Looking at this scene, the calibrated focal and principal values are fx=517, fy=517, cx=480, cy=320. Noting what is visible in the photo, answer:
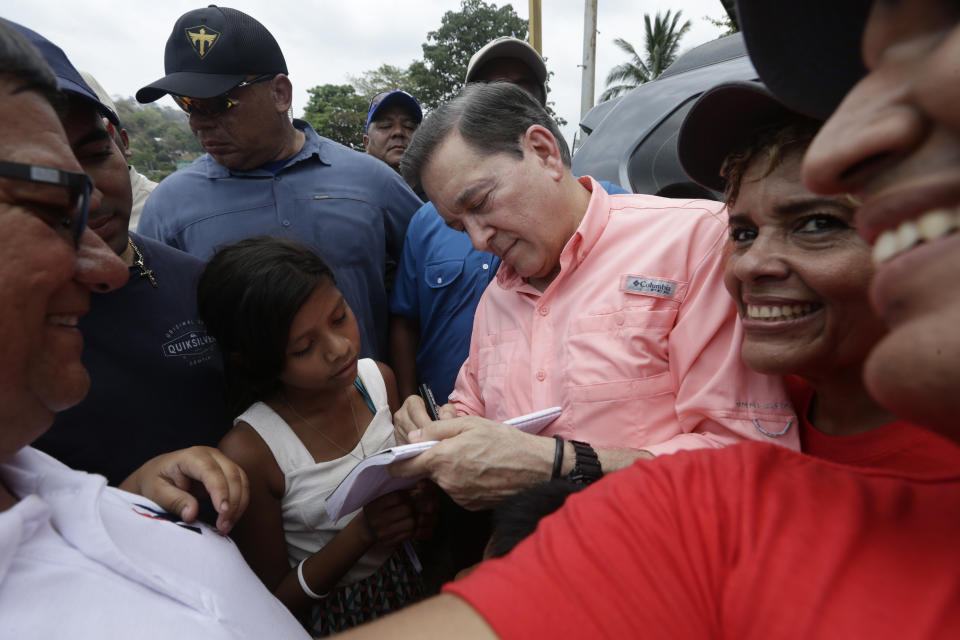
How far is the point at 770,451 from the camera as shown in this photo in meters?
1.05

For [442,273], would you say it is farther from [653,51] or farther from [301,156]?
[653,51]

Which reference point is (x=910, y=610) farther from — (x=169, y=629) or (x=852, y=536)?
(x=169, y=629)

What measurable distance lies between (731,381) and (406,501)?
1.25 m

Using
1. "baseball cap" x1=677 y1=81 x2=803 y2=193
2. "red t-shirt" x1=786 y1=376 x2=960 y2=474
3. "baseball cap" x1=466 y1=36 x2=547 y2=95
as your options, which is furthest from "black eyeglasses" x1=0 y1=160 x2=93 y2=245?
"baseball cap" x1=466 y1=36 x2=547 y2=95

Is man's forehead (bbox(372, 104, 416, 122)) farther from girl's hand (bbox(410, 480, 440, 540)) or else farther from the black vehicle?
girl's hand (bbox(410, 480, 440, 540))

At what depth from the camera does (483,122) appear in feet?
7.21

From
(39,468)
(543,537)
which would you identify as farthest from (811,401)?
(39,468)

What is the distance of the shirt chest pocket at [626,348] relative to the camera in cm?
176

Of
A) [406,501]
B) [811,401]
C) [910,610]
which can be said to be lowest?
[406,501]

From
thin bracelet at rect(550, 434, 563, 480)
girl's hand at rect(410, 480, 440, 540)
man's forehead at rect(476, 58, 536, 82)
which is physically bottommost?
girl's hand at rect(410, 480, 440, 540)

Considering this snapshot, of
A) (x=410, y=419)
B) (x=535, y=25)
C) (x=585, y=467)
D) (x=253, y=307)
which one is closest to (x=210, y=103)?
(x=253, y=307)

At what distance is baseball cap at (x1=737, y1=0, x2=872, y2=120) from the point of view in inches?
37.6

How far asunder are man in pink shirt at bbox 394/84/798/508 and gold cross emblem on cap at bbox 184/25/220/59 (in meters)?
1.56

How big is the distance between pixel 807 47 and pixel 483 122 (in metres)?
1.40
